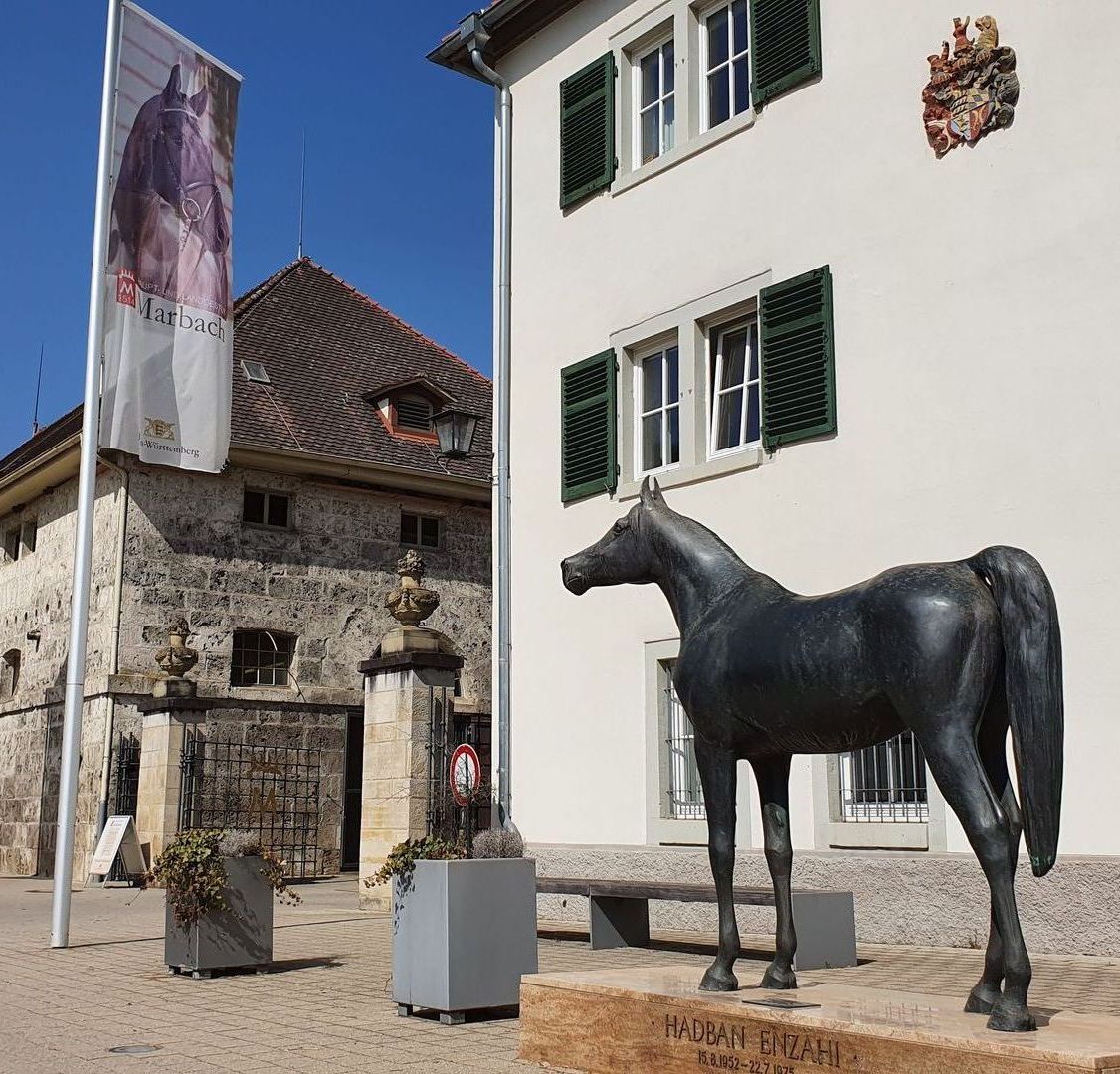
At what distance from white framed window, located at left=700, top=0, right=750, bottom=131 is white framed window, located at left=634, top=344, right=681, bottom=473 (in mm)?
2262

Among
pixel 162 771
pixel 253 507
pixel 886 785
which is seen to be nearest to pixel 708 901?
pixel 886 785

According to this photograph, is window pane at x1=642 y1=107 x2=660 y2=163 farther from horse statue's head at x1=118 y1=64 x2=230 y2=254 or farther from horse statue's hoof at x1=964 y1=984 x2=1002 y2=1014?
horse statue's hoof at x1=964 y1=984 x2=1002 y2=1014

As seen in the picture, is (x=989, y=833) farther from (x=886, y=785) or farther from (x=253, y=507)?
(x=253, y=507)

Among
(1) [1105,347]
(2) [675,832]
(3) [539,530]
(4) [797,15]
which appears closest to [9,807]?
(3) [539,530]

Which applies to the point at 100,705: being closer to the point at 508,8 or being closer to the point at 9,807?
the point at 9,807

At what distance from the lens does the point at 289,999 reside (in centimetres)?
834

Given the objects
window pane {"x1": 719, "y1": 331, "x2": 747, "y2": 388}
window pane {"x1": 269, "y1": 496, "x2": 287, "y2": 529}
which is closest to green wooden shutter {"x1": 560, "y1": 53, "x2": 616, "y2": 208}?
window pane {"x1": 719, "y1": 331, "x2": 747, "y2": 388}

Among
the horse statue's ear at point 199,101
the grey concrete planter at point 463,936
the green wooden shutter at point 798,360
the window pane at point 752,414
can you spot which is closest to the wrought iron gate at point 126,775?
the horse statue's ear at point 199,101

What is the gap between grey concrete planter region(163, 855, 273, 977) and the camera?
31.0 ft

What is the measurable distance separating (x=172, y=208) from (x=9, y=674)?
14302 mm

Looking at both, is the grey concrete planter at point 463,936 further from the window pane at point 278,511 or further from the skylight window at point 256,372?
the skylight window at point 256,372

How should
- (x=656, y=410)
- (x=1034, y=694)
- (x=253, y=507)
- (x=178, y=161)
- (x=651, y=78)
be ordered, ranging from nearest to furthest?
(x=1034, y=694), (x=178, y=161), (x=656, y=410), (x=651, y=78), (x=253, y=507)

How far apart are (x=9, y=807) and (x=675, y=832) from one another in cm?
1514

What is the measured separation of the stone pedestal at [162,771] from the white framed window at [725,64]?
1062cm
